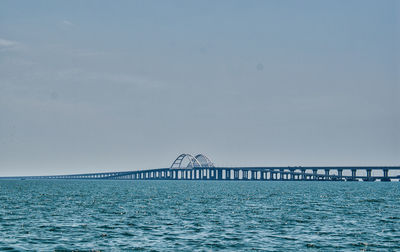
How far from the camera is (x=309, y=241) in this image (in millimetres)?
38938

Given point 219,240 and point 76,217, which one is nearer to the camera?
point 219,240

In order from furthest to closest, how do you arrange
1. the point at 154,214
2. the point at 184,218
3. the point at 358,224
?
the point at 154,214 → the point at 184,218 → the point at 358,224

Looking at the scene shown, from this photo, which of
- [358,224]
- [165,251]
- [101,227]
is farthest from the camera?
[358,224]

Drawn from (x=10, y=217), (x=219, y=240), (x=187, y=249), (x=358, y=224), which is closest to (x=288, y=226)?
(x=358, y=224)

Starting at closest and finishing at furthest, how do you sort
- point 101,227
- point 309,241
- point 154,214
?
1. point 309,241
2. point 101,227
3. point 154,214

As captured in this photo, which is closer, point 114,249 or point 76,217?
point 114,249

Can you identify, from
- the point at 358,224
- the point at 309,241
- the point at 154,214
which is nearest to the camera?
the point at 309,241

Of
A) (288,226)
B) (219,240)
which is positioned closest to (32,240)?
(219,240)

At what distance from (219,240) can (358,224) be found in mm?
17277

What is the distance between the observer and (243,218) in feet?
181

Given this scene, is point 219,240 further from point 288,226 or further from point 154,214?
point 154,214

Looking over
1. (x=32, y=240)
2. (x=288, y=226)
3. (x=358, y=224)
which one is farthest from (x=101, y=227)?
(x=358, y=224)

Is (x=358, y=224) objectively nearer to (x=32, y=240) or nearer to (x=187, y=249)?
(x=187, y=249)

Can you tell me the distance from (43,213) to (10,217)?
5.25 m
